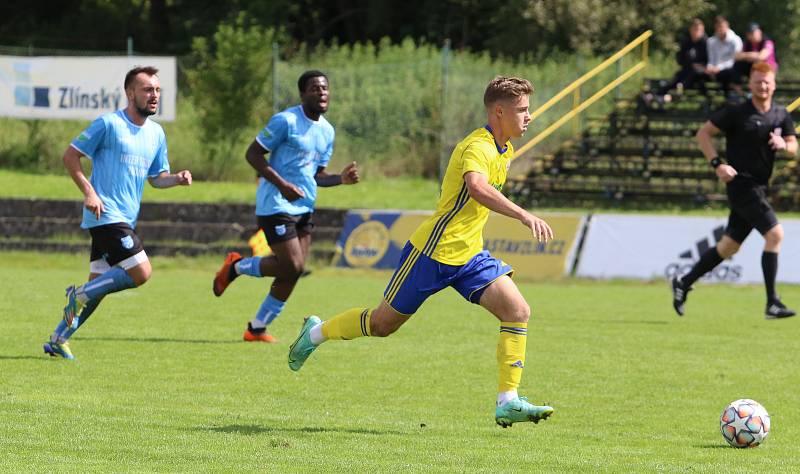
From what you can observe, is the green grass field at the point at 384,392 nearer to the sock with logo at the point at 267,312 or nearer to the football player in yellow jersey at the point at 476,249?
the sock with logo at the point at 267,312

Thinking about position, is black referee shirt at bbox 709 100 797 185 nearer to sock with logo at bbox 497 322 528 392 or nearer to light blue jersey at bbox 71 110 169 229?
light blue jersey at bbox 71 110 169 229

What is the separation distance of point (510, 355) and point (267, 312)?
4277 millimetres

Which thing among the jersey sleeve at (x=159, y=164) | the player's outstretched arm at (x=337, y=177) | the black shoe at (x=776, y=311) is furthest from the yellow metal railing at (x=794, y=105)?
the jersey sleeve at (x=159, y=164)

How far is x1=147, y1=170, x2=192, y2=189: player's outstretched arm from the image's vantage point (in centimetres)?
930

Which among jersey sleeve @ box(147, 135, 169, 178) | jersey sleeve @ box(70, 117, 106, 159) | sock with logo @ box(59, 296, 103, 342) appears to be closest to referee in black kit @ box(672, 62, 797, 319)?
jersey sleeve @ box(147, 135, 169, 178)

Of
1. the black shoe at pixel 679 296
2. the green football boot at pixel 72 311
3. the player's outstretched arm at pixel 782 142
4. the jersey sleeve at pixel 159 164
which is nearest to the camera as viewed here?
the green football boot at pixel 72 311

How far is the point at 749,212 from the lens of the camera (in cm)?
1240

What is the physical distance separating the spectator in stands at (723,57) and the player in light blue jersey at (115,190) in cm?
1666

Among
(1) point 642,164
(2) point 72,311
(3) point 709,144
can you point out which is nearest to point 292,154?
(2) point 72,311

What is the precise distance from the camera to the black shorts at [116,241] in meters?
9.28

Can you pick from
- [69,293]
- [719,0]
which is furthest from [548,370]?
[719,0]

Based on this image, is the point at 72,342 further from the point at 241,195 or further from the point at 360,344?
the point at 241,195

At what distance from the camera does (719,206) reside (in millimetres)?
22984

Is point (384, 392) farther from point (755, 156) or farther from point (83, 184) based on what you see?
point (755, 156)
